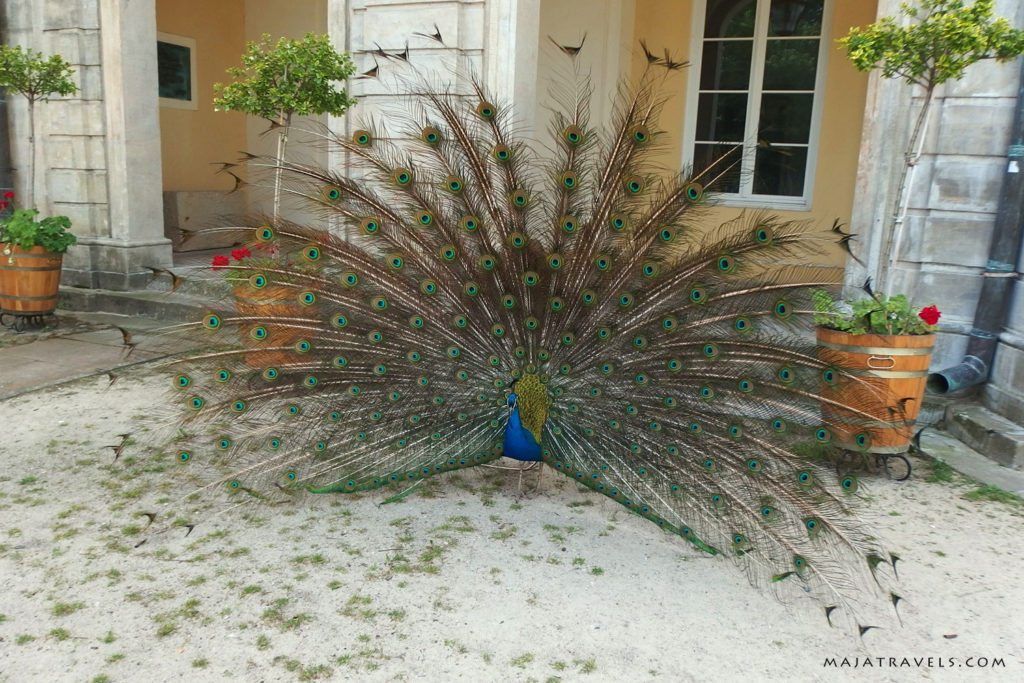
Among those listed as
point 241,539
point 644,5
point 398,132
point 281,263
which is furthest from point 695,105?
point 241,539

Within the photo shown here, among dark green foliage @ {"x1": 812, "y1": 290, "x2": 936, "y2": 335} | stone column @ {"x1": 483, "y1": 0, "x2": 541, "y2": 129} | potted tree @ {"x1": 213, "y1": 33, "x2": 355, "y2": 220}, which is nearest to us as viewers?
dark green foliage @ {"x1": 812, "y1": 290, "x2": 936, "y2": 335}

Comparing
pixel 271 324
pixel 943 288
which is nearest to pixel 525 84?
pixel 943 288

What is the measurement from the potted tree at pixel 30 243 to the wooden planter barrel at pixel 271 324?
4.80 meters

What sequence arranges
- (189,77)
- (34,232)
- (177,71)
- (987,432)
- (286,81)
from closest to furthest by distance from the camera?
(987,432), (286,81), (34,232), (177,71), (189,77)

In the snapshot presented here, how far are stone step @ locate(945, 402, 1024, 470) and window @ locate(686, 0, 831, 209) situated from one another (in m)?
3.93

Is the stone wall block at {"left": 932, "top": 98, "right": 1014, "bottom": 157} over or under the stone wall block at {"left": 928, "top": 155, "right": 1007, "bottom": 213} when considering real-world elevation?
over

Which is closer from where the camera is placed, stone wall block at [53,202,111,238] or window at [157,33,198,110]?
stone wall block at [53,202,111,238]

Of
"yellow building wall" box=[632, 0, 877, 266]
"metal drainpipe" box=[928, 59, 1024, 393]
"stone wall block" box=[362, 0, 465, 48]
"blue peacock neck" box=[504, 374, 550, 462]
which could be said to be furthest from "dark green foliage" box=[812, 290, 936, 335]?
"stone wall block" box=[362, 0, 465, 48]

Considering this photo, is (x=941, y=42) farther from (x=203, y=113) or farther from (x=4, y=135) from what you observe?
(x=203, y=113)

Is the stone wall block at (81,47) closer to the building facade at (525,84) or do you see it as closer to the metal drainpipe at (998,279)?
the building facade at (525,84)

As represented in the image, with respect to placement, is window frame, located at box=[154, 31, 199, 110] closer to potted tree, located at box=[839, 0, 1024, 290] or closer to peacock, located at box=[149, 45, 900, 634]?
peacock, located at box=[149, 45, 900, 634]

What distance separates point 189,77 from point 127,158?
3.50 metres

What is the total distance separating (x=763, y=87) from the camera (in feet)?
29.5

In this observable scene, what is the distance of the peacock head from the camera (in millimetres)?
3730
